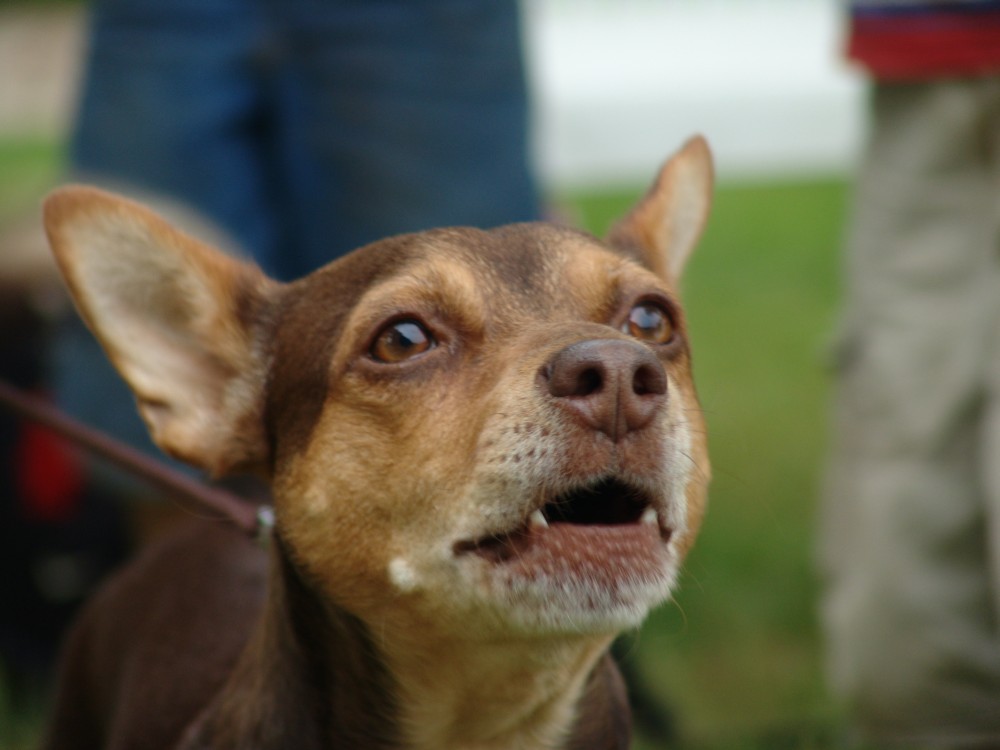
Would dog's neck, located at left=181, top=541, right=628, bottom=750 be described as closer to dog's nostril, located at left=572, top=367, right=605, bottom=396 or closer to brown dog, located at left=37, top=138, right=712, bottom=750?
brown dog, located at left=37, top=138, right=712, bottom=750

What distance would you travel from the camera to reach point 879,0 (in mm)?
4359

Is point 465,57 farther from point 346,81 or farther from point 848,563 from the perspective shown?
point 848,563

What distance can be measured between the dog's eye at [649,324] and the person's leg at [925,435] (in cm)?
188

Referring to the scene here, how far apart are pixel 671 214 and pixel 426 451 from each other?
112 cm

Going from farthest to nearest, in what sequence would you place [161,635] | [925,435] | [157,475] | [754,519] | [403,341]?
[754,519] → [925,435] → [161,635] → [157,475] → [403,341]

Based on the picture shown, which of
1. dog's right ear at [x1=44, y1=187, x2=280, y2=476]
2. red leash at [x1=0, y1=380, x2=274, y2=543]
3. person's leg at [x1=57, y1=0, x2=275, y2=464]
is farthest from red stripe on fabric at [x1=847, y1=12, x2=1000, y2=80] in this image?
red leash at [x1=0, y1=380, x2=274, y2=543]

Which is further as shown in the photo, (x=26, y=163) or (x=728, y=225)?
(x=26, y=163)

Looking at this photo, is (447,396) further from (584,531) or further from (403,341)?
(584,531)

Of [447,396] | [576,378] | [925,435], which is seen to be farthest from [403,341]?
[925,435]

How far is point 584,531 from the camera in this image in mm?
2545

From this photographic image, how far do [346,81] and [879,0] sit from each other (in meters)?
1.81

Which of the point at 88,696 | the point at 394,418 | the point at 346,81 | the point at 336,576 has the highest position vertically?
the point at 346,81

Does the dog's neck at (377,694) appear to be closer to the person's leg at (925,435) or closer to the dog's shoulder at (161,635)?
the dog's shoulder at (161,635)

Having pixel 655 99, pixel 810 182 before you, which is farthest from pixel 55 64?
pixel 810 182
